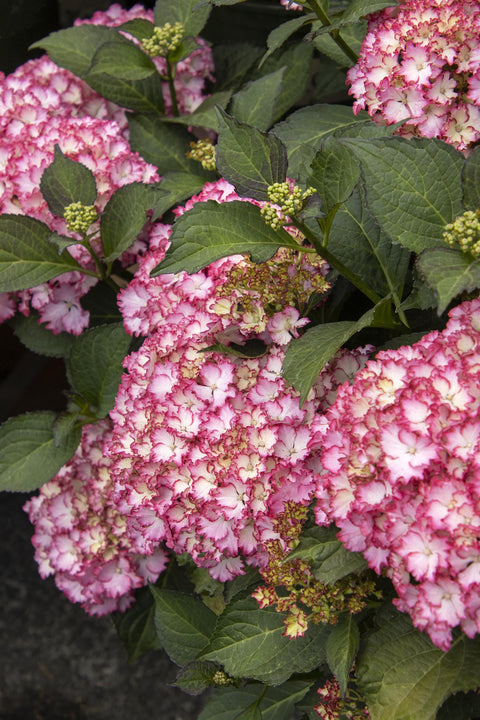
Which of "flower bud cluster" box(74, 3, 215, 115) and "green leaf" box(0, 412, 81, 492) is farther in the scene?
"flower bud cluster" box(74, 3, 215, 115)

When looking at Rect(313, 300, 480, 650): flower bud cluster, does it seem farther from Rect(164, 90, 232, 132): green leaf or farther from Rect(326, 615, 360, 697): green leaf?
Rect(164, 90, 232, 132): green leaf

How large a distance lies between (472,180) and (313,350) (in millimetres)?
232

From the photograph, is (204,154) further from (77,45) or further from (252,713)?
(252,713)

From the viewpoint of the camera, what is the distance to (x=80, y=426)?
1.15 m

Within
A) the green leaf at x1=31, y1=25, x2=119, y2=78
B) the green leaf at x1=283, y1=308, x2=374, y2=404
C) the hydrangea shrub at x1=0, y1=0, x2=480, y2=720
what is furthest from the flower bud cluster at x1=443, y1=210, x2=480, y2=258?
the green leaf at x1=31, y1=25, x2=119, y2=78

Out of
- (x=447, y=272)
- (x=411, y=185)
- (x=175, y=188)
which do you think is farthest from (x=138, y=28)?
(x=447, y=272)

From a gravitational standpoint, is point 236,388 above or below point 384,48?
below

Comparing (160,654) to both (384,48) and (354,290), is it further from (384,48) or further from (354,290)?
(384,48)

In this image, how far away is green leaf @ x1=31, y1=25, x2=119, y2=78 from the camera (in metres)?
1.26

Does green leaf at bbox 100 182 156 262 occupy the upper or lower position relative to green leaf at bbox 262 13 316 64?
lower

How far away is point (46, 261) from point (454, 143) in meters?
0.57

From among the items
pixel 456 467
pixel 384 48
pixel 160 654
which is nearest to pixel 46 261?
pixel 384 48

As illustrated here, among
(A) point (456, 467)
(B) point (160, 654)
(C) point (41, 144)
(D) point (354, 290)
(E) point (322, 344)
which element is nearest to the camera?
(A) point (456, 467)

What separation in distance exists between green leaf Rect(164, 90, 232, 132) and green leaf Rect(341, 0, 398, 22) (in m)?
0.30
